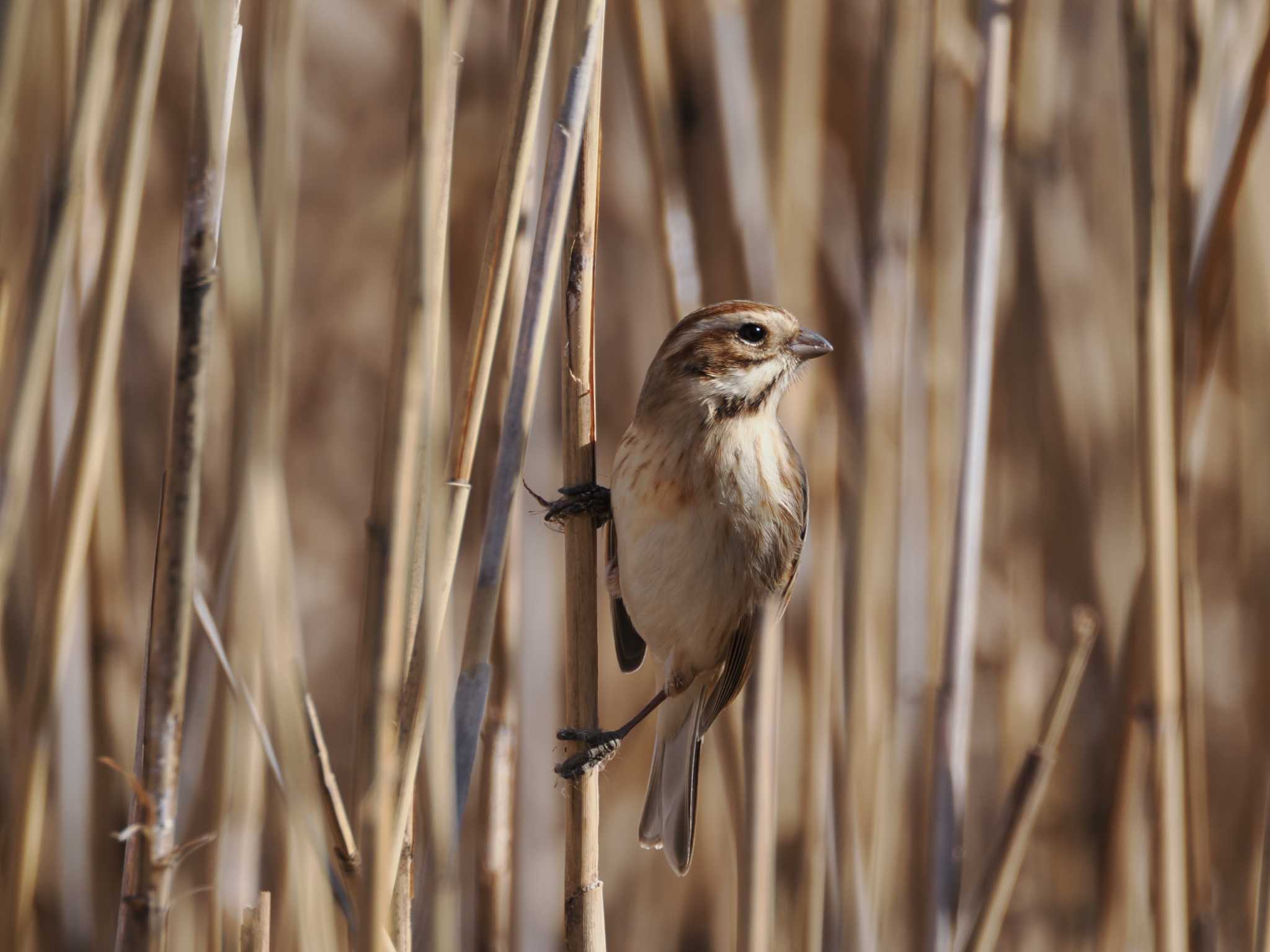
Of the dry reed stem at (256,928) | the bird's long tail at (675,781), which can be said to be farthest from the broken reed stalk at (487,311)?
the bird's long tail at (675,781)

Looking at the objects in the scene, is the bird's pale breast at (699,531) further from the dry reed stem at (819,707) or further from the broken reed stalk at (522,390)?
the broken reed stalk at (522,390)

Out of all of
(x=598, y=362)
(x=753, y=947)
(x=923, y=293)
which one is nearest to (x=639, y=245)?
(x=598, y=362)

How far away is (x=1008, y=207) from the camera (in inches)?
94.9

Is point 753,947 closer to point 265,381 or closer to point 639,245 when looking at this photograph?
point 265,381

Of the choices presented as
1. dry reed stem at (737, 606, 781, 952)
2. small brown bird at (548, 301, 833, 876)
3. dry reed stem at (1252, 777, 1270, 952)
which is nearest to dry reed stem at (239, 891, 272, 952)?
dry reed stem at (737, 606, 781, 952)

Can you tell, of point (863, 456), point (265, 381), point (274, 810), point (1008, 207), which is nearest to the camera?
point (265, 381)

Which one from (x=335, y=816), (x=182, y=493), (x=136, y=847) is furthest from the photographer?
(x=335, y=816)

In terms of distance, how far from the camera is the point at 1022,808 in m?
1.57

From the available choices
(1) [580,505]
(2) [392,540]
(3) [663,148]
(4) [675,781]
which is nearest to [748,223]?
(3) [663,148]

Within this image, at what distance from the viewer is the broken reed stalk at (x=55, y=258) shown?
115 centimetres

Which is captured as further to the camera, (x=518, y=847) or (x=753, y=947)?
(x=518, y=847)

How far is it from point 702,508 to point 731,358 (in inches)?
9.7

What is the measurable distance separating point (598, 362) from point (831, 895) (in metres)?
1.18

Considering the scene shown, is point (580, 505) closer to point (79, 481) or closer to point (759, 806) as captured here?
point (759, 806)
